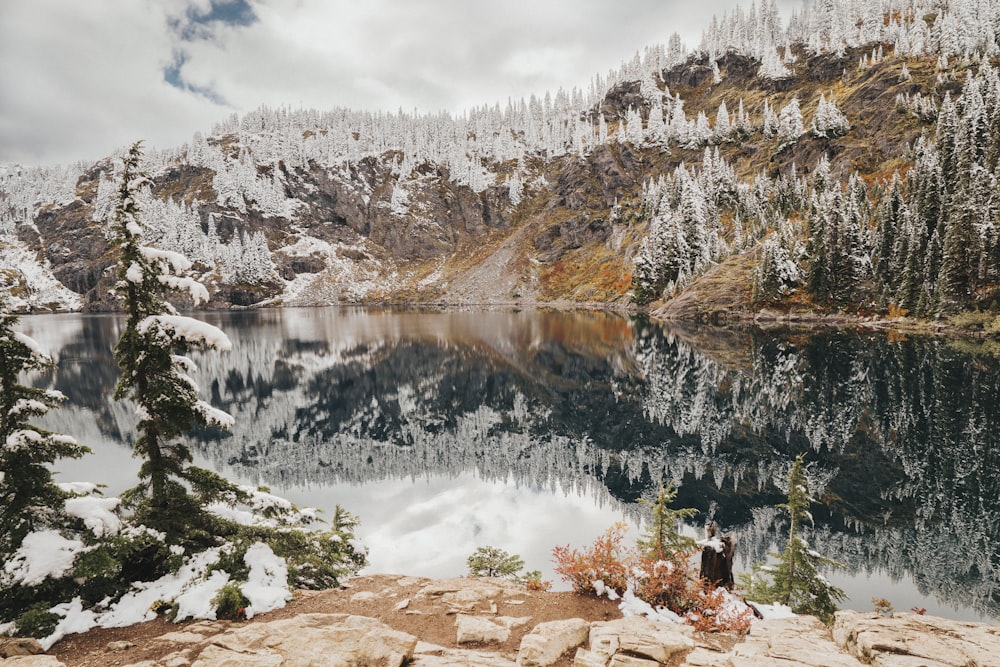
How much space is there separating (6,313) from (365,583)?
10.9 metres

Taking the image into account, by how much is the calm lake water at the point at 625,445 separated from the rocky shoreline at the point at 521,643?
871 centimetres

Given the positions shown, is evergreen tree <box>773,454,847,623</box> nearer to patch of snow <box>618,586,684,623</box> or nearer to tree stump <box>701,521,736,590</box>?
tree stump <box>701,521,736,590</box>

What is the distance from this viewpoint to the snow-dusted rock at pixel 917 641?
7348 mm

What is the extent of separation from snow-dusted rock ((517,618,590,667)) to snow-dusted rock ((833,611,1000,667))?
469cm

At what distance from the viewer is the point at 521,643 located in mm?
8555

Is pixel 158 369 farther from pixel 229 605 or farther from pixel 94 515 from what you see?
pixel 229 605

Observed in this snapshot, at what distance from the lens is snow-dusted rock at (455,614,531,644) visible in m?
9.17

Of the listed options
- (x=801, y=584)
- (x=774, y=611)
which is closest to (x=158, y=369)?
(x=774, y=611)

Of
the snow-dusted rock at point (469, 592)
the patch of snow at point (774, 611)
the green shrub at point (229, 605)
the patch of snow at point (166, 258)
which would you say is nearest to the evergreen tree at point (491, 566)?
the snow-dusted rock at point (469, 592)

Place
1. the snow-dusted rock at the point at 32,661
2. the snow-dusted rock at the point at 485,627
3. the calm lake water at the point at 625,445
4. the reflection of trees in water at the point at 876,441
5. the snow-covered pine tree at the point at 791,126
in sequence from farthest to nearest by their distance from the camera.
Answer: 1. the snow-covered pine tree at the point at 791,126
2. the calm lake water at the point at 625,445
3. the reflection of trees in water at the point at 876,441
4. the snow-dusted rock at the point at 485,627
5. the snow-dusted rock at the point at 32,661

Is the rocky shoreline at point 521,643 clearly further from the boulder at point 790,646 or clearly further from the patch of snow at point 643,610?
the patch of snow at point 643,610

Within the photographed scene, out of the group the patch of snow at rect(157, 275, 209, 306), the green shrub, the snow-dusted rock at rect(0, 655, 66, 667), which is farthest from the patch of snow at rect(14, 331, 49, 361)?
the green shrub

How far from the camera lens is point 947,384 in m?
38.6

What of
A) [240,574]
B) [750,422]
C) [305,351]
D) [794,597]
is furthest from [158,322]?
[305,351]
